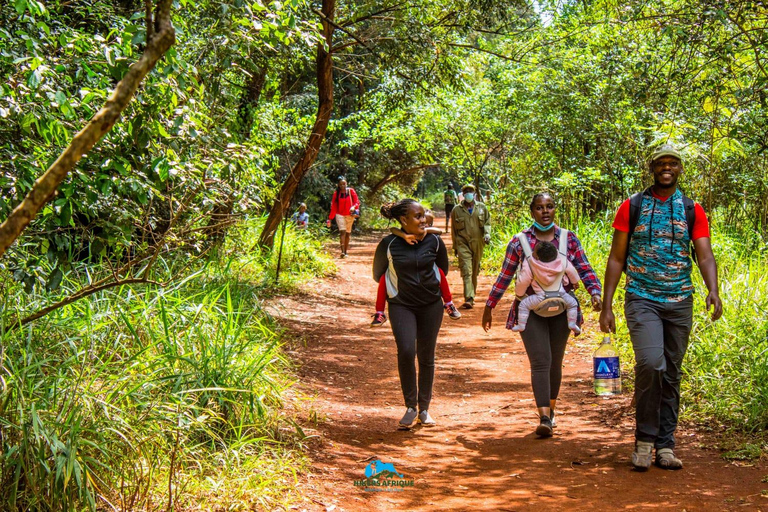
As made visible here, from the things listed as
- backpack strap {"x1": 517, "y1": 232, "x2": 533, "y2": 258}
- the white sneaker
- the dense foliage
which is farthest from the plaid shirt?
the dense foliage

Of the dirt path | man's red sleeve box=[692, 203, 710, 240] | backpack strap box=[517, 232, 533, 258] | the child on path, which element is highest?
man's red sleeve box=[692, 203, 710, 240]

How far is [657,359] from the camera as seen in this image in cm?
521

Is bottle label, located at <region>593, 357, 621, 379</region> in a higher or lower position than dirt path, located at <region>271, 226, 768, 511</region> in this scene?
higher

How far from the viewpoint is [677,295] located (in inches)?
209

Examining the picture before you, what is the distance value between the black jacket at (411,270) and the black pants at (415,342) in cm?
9

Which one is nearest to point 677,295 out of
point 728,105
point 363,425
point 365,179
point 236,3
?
point 363,425

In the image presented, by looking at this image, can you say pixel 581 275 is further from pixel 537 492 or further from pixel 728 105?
pixel 728 105

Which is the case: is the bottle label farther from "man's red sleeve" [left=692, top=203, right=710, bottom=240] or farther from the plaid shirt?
"man's red sleeve" [left=692, top=203, right=710, bottom=240]

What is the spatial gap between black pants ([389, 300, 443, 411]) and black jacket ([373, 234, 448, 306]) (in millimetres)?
91

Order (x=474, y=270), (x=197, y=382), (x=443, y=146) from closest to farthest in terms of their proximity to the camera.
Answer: (x=197, y=382) < (x=474, y=270) < (x=443, y=146)

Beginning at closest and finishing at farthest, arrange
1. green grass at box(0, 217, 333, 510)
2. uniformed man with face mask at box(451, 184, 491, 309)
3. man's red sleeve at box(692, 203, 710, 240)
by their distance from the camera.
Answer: green grass at box(0, 217, 333, 510) < man's red sleeve at box(692, 203, 710, 240) < uniformed man with face mask at box(451, 184, 491, 309)

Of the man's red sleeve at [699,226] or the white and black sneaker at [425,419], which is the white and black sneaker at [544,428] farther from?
the man's red sleeve at [699,226]

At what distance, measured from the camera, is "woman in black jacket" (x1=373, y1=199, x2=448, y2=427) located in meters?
6.69

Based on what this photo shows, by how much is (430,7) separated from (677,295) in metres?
8.31
